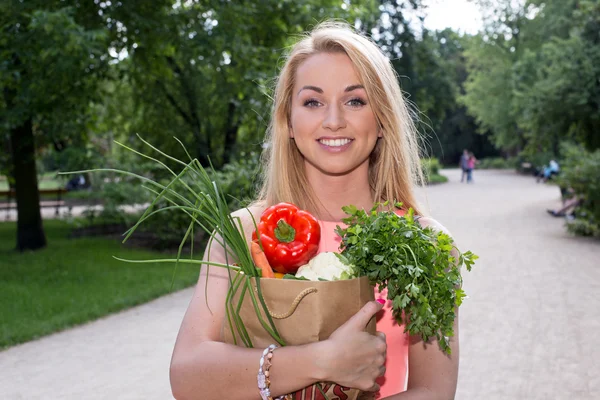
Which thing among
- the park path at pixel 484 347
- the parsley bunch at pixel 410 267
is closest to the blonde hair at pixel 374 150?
the parsley bunch at pixel 410 267

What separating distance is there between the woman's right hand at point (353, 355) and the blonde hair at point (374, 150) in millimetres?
638

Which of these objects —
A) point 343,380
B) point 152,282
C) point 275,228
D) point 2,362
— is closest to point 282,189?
point 275,228

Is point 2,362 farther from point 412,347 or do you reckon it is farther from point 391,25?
point 391,25

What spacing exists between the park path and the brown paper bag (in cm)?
433

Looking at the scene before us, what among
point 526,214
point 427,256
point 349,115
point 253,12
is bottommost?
point 526,214

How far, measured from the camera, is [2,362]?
662 cm

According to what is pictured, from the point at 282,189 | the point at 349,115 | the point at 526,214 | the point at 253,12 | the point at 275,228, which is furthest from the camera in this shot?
the point at 526,214

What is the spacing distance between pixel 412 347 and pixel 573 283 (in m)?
9.13

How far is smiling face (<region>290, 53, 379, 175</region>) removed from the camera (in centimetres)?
201

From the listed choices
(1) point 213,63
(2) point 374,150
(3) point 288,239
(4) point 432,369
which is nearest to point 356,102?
(2) point 374,150

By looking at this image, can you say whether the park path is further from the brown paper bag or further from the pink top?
the brown paper bag

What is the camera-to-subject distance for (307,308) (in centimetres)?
155

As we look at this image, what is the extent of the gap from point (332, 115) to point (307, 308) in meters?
0.64

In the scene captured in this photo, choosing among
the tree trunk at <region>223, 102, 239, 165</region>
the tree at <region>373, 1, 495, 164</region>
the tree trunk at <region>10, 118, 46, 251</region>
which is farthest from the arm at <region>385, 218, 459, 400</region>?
the tree at <region>373, 1, 495, 164</region>
